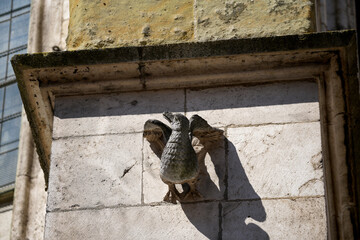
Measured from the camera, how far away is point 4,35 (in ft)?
37.4

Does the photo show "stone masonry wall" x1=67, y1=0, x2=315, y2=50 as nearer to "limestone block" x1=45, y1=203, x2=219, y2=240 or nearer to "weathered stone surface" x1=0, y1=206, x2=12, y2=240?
"limestone block" x1=45, y1=203, x2=219, y2=240

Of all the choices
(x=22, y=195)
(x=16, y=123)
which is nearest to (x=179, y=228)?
(x=22, y=195)

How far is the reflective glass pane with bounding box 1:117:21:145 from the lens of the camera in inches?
416

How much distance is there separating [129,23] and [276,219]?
6.43ft

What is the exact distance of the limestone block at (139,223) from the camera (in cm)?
704

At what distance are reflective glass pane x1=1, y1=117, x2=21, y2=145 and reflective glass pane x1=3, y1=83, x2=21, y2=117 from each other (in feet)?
0.37

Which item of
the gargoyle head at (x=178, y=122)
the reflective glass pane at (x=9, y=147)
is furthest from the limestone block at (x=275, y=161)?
the reflective glass pane at (x=9, y=147)

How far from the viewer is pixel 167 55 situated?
7539 mm

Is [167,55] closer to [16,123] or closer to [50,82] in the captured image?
[50,82]

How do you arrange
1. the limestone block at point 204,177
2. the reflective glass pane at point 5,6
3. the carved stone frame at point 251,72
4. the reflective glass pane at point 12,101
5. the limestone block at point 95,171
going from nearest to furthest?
1. the limestone block at point 204,177
2. the limestone block at point 95,171
3. the carved stone frame at point 251,72
4. the reflective glass pane at point 12,101
5. the reflective glass pane at point 5,6

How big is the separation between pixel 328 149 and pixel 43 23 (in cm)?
409

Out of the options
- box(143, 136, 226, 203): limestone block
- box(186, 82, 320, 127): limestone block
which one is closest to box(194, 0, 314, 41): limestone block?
box(186, 82, 320, 127): limestone block

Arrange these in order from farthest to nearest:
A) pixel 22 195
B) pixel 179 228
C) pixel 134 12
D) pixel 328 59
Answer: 1. pixel 22 195
2. pixel 134 12
3. pixel 328 59
4. pixel 179 228

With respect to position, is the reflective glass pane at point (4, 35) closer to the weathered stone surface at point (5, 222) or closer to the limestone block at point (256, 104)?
the weathered stone surface at point (5, 222)
